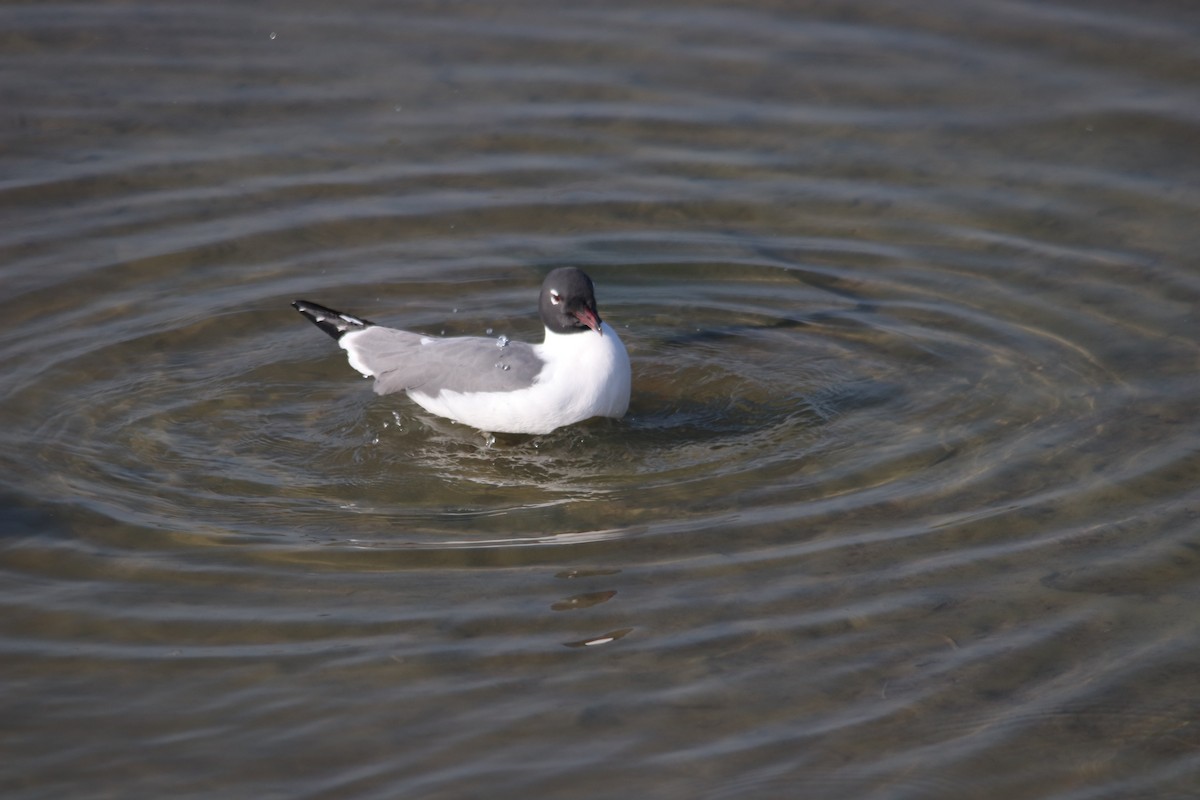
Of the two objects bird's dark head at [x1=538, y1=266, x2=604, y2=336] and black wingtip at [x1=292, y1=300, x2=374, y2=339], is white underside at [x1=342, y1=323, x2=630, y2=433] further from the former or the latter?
black wingtip at [x1=292, y1=300, x2=374, y2=339]

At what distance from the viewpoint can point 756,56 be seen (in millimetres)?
13070

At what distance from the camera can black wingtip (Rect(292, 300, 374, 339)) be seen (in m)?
9.21

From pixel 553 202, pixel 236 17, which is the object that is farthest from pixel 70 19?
pixel 553 202

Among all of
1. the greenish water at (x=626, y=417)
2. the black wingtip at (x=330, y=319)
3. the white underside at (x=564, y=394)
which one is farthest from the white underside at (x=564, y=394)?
the black wingtip at (x=330, y=319)

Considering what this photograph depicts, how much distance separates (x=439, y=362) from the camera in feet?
28.6

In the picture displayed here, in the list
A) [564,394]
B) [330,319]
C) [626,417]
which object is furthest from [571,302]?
[330,319]

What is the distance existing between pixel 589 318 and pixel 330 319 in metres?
1.74

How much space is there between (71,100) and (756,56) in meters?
5.68

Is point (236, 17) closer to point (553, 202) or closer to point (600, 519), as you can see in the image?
point (553, 202)

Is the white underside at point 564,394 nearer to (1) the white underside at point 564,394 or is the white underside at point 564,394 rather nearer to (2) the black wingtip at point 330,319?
(1) the white underside at point 564,394

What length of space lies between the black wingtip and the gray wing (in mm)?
57

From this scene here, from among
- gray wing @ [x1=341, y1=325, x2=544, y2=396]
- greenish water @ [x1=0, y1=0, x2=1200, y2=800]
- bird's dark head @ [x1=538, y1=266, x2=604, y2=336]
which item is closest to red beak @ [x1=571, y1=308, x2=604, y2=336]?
bird's dark head @ [x1=538, y1=266, x2=604, y2=336]

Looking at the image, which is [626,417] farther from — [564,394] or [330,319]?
[330,319]

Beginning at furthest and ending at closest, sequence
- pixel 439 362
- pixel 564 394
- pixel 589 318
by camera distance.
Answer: pixel 439 362, pixel 589 318, pixel 564 394
